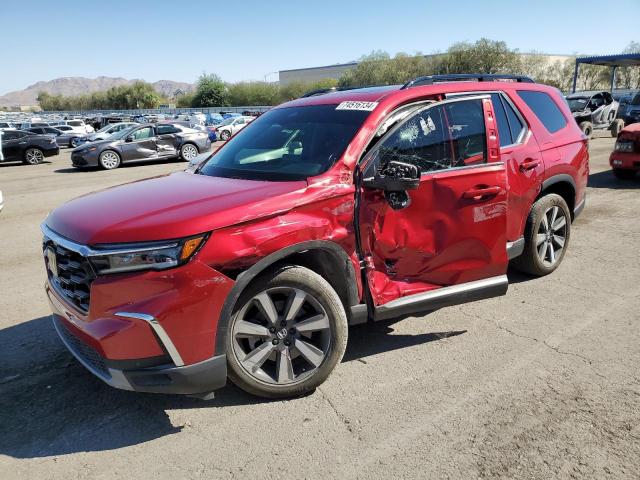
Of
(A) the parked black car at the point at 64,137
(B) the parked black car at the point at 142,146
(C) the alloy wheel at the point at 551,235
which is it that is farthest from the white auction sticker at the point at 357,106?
(A) the parked black car at the point at 64,137

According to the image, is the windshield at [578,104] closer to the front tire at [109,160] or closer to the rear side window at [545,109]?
the rear side window at [545,109]

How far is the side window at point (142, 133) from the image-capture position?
59.3ft

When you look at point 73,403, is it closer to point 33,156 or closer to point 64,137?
point 33,156

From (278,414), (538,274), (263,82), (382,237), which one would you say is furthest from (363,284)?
(263,82)

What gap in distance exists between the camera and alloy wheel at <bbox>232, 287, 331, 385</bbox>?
2.91 metres

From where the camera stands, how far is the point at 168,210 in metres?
2.79

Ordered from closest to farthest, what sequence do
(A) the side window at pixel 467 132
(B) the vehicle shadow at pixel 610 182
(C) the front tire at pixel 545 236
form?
(A) the side window at pixel 467 132, (C) the front tire at pixel 545 236, (B) the vehicle shadow at pixel 610 182

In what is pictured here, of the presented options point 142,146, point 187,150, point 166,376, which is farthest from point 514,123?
point 187,150

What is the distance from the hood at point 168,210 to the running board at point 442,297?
1026mm

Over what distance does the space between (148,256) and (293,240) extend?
2.63 feet

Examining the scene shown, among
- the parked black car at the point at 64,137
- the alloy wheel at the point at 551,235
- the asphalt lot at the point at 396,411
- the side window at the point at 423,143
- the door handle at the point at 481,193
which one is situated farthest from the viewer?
the parked black car at the point at 64,137

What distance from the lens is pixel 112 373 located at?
104 inches

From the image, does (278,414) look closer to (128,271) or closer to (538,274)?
(128,271)

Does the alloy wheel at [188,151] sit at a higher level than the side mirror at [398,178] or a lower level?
lower
